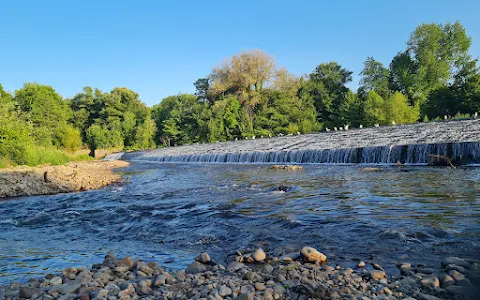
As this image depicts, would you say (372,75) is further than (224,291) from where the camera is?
Yes

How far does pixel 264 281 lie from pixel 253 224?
2.41m

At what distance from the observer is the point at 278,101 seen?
46094 mm

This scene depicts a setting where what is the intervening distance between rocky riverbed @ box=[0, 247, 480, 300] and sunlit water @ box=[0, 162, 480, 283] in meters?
0.35

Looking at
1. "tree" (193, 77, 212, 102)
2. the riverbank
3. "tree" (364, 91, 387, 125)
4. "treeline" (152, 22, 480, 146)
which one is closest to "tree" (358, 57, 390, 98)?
"treeline" (152, 22, 480, 146)

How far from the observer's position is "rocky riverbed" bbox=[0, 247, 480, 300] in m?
2.76

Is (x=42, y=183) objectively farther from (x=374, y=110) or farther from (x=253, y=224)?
(x=374, y=110)

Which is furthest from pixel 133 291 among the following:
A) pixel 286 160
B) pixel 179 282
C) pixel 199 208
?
pixel 286 160

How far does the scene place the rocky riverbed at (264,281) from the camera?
9.04 feet

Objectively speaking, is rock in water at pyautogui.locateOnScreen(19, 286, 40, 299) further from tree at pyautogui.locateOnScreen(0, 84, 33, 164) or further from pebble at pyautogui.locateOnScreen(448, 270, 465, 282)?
tree at pyautogui.locateOnScreen(0, 84, 33, 164)

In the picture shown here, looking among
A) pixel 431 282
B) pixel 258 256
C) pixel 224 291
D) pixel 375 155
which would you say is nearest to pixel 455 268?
pixel 431 282

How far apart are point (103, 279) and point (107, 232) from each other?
266 cm

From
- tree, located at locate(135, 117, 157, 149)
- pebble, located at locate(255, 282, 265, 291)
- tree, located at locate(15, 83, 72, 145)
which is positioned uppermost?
tree, located at locate(15, 83, 72, 145)

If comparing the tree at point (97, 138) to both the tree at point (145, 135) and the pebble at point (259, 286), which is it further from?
the pebble at point (259, 286)

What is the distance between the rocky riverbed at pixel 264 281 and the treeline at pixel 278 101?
3258cm
